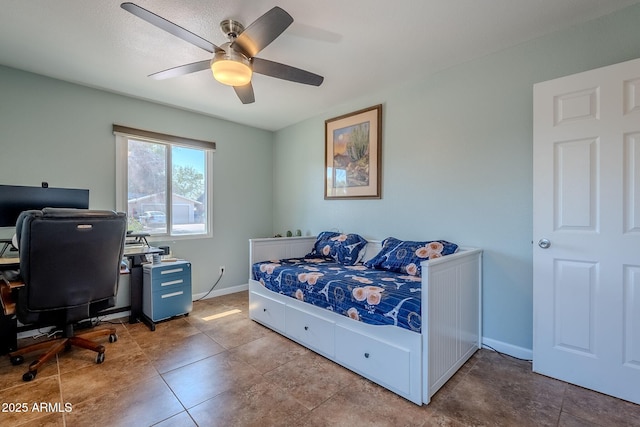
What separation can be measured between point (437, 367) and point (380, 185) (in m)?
1.83

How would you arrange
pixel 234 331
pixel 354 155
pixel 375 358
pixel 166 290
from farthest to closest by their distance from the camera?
1. pixel 354 155
2. pixel 166 290
3. pixel 234 331
4. pixel 375 358

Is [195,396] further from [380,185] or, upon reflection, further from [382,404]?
[380,185]

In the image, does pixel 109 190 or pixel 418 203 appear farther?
pixel 109 190

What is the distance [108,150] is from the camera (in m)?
3.03

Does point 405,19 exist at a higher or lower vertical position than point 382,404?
higher

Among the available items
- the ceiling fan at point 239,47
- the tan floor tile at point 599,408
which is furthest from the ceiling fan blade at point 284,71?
the tan floor tile at point 599,408

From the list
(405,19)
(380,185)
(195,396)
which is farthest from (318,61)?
(195,396)

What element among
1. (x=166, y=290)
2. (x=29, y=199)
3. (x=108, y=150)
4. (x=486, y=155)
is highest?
(x=108, y=150)

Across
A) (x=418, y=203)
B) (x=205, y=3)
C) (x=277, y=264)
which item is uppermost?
(x=205, y=3)

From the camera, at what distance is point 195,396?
1723mm

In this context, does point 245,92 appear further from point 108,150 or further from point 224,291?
point 224,291

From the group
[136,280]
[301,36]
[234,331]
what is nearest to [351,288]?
[234,331]

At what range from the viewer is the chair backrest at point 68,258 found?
5.82 feet

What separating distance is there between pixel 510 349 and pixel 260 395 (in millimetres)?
1935
